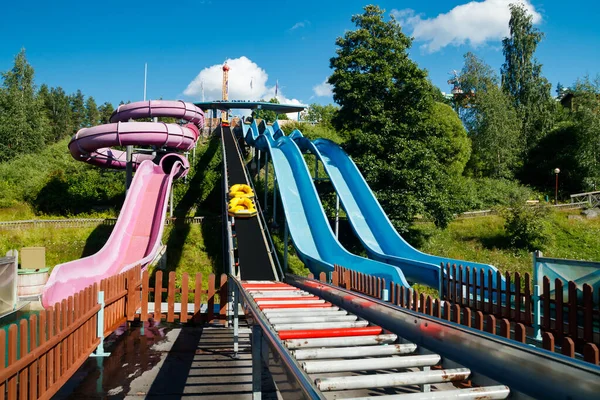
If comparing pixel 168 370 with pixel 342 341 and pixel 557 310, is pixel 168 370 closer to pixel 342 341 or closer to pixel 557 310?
pixel 342 341

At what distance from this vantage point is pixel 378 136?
18.1 metres

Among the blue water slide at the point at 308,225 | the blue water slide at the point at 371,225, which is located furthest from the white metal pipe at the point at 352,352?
the blue water slide at the point at 371,225

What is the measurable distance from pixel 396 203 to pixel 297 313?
1375 cm

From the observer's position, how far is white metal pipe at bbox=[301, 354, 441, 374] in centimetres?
238

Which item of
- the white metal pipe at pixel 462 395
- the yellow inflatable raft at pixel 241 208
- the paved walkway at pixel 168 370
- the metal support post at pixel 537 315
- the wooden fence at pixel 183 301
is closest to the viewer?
the white metal pipe at pixel 462 395

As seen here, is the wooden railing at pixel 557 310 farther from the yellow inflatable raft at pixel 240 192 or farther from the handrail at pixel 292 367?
the yellow inflatable raft at pixel 240 192

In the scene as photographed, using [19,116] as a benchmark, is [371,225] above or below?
below

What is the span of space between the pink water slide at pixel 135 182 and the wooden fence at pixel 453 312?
5.03 m

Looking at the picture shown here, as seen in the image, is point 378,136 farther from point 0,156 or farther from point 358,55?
point 0,156

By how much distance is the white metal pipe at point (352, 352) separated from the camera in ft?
8.59

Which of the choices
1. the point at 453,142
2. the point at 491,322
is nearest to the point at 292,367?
the point at 491,322

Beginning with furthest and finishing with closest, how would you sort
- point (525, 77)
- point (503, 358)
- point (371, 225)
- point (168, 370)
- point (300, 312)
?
1. point (525, 77)
2. point (371, 225)
3. point (168, 370)
4. point (300, 312)
5. point (503, 358)

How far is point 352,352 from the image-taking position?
273 cm

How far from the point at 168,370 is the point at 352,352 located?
3.87 meters
